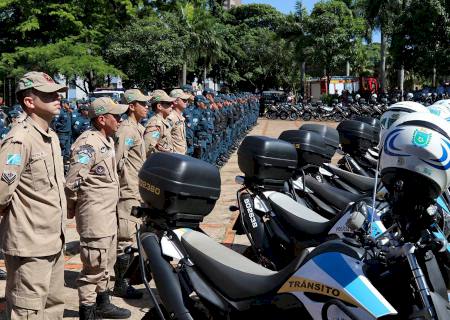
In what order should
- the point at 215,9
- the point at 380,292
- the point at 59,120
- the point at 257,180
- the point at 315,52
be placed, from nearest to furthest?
the point at 380,292 < the point at 257,180 < the point at 59,120 < the point at 315,52 < the point at 215,9

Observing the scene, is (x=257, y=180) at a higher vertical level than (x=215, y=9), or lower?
lower

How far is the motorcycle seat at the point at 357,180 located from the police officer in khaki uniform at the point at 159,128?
1832mm

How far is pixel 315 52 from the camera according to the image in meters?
36.3

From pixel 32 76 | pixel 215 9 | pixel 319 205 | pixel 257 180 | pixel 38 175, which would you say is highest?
pixel 215 9

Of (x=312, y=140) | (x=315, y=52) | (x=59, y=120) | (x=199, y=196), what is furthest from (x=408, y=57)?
(x=199, y=196)

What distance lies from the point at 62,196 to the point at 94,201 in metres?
0.84

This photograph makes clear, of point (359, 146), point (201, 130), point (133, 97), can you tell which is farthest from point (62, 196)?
point (201, 130)

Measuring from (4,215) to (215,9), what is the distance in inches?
1950

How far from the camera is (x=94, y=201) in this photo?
4.25m

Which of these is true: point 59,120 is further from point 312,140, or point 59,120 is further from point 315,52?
point 315,52

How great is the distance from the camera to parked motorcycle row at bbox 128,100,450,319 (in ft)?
7.90

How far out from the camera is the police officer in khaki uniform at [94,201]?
418 centimetres

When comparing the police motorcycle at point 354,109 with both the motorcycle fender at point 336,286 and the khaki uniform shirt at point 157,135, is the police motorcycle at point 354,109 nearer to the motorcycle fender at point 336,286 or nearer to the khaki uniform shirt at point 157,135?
the khaki uniform shirt at point 157,135

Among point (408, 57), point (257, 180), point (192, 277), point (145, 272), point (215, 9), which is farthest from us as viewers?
point (215, 9)
